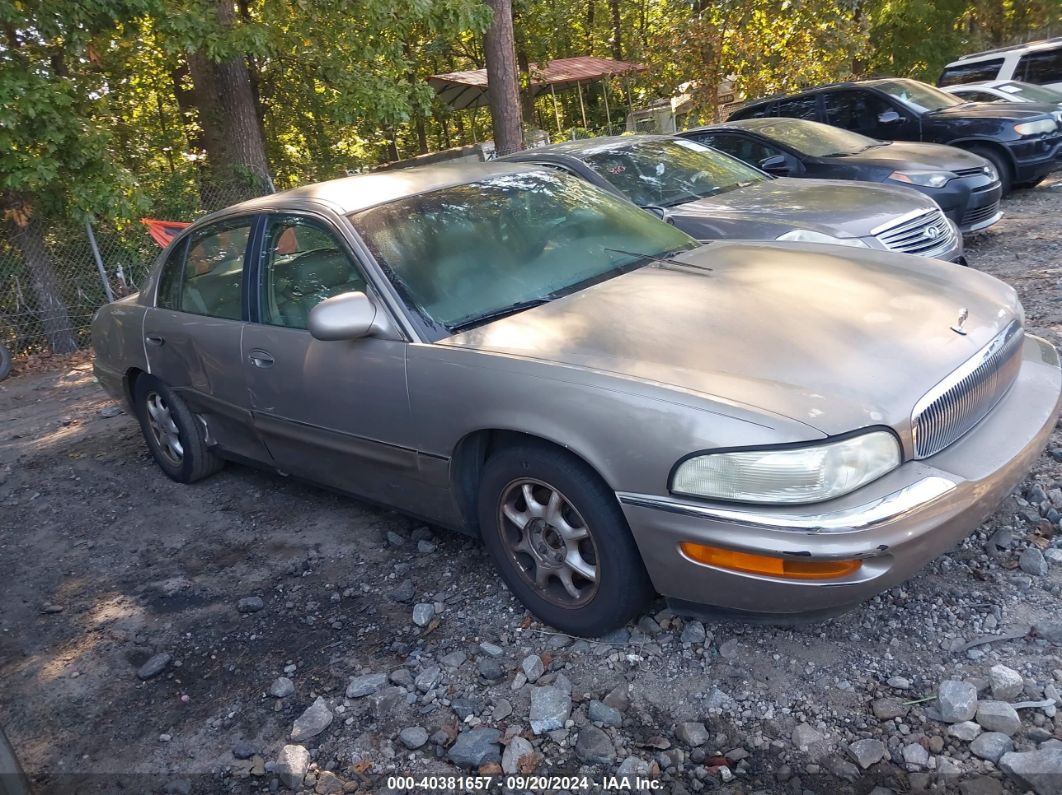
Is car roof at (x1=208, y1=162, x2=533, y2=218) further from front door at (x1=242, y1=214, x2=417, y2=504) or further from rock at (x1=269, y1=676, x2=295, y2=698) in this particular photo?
rock at (x1=269, y1=676, x2=295, y2=698)

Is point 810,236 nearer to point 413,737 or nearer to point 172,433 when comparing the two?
point 172,433

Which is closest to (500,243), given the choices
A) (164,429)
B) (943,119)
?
(164,429)

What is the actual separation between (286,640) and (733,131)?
710 cm

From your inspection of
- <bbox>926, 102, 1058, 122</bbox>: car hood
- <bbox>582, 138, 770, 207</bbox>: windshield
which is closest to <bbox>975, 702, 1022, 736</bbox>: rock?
<bbox>582, 138, 770, 207</bbox>: windshield

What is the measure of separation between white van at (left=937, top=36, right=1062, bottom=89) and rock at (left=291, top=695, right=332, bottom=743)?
1520 cm

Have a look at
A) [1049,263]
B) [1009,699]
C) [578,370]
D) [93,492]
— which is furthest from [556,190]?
[1049,263]

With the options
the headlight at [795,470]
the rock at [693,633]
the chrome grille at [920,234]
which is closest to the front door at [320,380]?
the rock at [693,633]

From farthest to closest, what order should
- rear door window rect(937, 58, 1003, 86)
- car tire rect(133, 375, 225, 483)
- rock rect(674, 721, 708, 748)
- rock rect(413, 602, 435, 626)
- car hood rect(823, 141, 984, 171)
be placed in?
rear door window rect(937, 58, 1003, 86), car hood rect(823, 141, 984, 171), car tire rect(133, 375, 225, 483), rock rect(413, 602, 435, 626), rock rect(674, 721, 708, 748)

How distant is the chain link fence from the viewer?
9.86 metres

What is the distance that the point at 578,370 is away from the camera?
2.85 meters

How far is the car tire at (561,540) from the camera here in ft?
9.20

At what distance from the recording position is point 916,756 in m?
2.39

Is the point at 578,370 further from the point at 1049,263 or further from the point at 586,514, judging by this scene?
the point at 1049,263

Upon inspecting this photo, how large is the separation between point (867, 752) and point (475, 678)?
4.22ft
